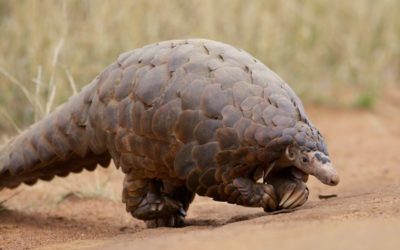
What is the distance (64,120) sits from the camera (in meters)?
5.55

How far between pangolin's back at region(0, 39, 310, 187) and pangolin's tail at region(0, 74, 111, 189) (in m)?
0.01

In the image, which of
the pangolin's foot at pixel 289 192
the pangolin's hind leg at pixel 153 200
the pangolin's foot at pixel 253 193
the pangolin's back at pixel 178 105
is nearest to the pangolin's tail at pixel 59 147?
the pangolin's back at pixel 178 105

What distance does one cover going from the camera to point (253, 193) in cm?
484

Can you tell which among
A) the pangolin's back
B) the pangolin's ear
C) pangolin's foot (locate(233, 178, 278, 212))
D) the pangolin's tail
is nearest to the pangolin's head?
the pangolin's ear

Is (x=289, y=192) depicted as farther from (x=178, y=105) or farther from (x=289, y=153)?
(x=178, y=105)

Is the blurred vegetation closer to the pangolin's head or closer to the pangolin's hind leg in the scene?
the pangolin's hind leg

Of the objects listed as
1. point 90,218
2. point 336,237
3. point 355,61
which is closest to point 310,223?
point 336,237

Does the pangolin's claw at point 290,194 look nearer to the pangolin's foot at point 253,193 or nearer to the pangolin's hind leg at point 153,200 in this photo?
the pangolin's foot at point 253,193

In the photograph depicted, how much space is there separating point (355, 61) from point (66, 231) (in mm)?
7699

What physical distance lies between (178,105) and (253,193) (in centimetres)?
59

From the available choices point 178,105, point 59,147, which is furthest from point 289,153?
point 59,147

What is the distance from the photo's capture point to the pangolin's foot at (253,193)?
4828 millimetres

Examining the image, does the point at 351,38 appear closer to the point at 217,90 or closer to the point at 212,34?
the point at 212,34

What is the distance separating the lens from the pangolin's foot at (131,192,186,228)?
207 inches
